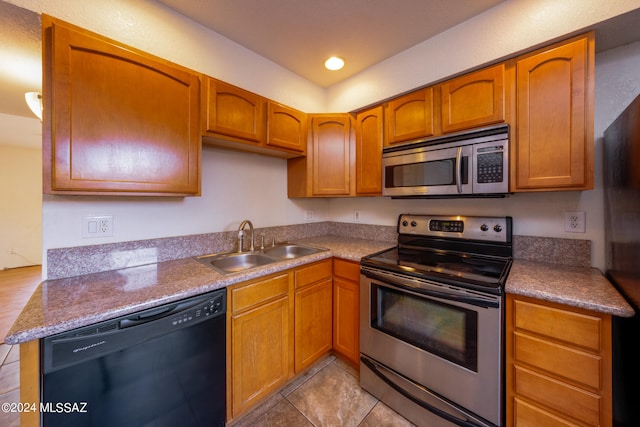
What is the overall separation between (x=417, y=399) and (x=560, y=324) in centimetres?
85

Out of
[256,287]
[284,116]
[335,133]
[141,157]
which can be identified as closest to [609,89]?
[335,133]

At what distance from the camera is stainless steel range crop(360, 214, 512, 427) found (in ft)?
3.80

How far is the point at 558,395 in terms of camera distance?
103cm

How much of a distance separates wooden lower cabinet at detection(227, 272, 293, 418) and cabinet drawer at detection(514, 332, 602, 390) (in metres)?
1.28

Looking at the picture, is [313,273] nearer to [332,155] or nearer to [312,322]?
[312,322]

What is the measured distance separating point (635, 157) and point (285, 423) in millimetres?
2149

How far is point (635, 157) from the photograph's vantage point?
0.92 metres

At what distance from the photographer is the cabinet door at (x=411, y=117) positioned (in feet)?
5.54

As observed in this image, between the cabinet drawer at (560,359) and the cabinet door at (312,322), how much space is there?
3.82 feet

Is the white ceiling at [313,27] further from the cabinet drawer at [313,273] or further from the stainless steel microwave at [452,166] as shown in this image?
the cabinet drawer at [313,273]

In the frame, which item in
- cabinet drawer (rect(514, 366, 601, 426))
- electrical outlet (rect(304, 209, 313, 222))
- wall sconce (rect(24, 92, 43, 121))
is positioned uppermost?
wall sconce (rect(24, 92, 43, 121))

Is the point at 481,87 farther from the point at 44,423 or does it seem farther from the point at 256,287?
the point at 44,423

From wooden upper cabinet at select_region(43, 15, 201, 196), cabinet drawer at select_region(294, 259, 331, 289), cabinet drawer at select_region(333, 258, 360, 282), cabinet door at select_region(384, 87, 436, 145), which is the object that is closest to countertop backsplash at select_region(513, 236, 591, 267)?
cabinet door at select_region(384, 87, 436, 145)

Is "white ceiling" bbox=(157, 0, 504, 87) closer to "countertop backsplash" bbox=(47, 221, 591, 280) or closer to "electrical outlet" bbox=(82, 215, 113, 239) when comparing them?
"electrical outlet" bbox=(82, 215, 113, 239)
